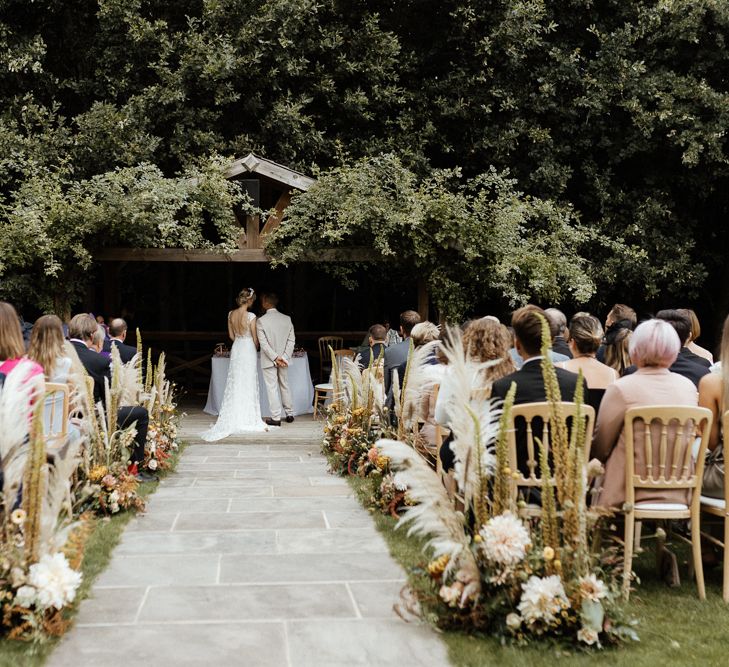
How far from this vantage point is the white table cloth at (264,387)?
1235 cm

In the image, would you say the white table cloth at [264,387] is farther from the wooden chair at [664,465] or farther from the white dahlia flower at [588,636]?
the white dahlia flower at [588,636]

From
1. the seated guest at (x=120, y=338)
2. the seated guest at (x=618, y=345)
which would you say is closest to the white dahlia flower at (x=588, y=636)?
the seated guest at (x=618, y=345)

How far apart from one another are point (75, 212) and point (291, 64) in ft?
18.6

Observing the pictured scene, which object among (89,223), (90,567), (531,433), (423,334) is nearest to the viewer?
(531,433)

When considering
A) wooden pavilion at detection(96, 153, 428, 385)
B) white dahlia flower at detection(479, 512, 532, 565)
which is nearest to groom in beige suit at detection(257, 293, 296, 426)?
wooden pavilion at detection(96, 153, 428, 385)

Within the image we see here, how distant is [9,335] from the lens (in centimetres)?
514

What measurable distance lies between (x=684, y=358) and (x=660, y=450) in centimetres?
186

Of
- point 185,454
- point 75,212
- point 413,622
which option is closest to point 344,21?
point 75,212

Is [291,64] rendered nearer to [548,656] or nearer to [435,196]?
[435,196]

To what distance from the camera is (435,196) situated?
12219 millimetres

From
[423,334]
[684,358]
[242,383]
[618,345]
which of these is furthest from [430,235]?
[684,358]

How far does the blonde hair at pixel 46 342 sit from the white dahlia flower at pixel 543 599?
3.84m

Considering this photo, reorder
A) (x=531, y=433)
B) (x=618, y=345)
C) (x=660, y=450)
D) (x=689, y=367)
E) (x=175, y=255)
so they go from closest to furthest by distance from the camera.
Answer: (x=531, y=433) < (x=660, y=450) < (x=689, y=367) < (x=618, y=345) < (x=175, y=255)

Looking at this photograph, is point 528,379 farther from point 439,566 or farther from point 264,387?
point 264,387
